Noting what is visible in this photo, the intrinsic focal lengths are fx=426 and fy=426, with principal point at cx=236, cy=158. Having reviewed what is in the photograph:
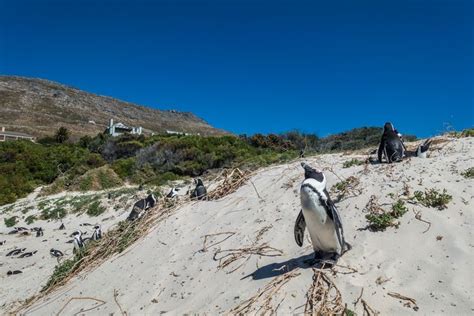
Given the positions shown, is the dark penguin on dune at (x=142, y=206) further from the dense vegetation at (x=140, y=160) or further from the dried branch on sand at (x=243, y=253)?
the dense vegetation at (x=140, y=160)

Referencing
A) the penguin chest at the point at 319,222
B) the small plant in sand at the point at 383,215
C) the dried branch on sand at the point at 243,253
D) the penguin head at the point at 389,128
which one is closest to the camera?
the penguin chest at the point at 319,222

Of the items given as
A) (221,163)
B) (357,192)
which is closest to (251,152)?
(221,163)

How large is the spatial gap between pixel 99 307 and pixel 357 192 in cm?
378

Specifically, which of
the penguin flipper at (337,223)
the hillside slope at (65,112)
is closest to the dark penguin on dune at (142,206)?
the penguin flipper at (337,223)

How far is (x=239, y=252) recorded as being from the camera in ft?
17.9

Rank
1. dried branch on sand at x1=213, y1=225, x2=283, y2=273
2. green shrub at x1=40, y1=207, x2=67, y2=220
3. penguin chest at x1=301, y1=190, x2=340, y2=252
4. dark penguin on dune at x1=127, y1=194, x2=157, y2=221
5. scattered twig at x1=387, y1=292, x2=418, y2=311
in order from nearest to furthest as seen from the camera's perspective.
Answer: scattered twig at x1=387, y1=292, x2=418, y2=311 < penguin chest at x1=301, y1=190, x2=340, y2=252 < dried branch on sand at x1=213, y1=225, x2=283, y2=273 < dark penguin on dune at x1=127, y1=194, x2=157, y2=221 < green shrub at x1=40, y1=207, x2=67, y2=220

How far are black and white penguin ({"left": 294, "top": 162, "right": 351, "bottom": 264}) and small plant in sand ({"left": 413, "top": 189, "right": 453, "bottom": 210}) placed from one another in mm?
1579

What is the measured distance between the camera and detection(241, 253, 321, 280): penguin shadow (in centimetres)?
455

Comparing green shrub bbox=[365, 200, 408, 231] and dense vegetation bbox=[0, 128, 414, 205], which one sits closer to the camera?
green shrub bbox=[365, 200, 408, 231]

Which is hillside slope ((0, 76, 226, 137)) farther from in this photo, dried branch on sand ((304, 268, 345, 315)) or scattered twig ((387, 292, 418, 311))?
scattered twig ((387, 292, 418, 311))

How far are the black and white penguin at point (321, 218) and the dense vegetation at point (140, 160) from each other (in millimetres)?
10873

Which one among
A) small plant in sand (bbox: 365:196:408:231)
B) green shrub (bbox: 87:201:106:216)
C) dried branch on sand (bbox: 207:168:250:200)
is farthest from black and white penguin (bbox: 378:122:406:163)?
green shrub (bbox: 87:201:106:216)

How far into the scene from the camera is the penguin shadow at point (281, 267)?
14.9 feet

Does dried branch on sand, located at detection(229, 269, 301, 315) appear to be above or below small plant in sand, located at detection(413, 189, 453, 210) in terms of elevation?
below
